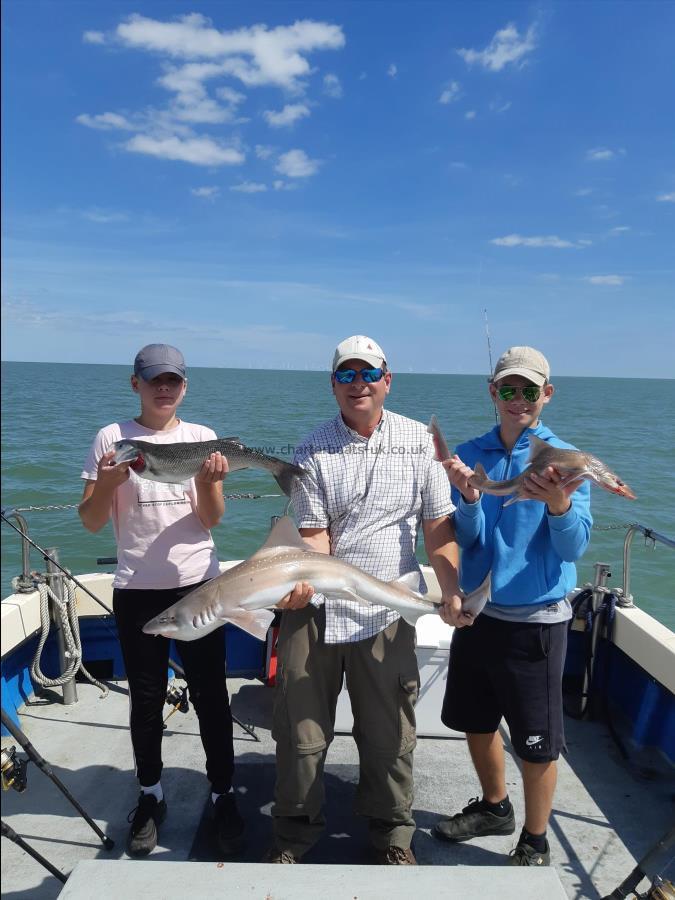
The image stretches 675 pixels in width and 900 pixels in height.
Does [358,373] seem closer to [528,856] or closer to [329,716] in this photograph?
[329,716]

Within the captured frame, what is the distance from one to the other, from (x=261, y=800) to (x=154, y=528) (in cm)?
189

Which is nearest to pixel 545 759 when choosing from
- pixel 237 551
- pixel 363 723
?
pixel 363 723

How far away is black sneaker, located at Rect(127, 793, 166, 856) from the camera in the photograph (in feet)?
11.1

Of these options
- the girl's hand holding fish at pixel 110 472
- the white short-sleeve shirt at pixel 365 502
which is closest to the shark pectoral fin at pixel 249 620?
the white short-sleeve shirt at pixel 365 502

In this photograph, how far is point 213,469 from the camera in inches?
122

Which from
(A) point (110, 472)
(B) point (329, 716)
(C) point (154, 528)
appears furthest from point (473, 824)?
(A) point (110, 472)

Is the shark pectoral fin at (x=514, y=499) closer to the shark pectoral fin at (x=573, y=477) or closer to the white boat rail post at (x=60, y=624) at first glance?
the shark pectoral fin at (x=573, y=477)

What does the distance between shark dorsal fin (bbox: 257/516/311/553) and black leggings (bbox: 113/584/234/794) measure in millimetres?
750

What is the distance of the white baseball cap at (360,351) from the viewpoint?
2932 mm

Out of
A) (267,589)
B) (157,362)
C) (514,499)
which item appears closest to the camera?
(267,589)

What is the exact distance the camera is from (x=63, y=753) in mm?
4316

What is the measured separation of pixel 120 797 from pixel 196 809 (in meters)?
0.52

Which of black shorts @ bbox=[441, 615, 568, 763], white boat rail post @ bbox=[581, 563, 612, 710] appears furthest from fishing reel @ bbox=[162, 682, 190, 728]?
white boat rail post @ bbox=[581, 563, 612, 710]

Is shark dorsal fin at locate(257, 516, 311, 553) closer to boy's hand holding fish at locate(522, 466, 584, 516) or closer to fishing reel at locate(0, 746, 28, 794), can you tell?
boy's hand holding fish at locate(522, 466, 584, 516)
